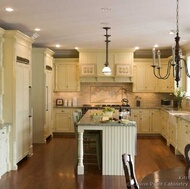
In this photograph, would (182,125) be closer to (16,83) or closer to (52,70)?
(16,83)

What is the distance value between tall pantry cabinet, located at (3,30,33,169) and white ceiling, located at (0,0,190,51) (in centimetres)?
→ 37

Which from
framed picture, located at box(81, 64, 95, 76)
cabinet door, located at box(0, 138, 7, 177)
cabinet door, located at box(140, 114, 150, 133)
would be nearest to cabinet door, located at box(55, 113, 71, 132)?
framed picture, located at box(81, 64, 95, 76)

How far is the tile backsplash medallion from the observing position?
988cm

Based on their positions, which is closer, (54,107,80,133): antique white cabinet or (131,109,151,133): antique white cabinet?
(131,109,151,133): antique white cabinet

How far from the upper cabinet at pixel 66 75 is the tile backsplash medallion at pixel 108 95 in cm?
34

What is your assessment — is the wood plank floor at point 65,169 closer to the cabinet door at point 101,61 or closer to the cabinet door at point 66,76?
the cabinet door at point 66,76

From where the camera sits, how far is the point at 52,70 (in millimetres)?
9180

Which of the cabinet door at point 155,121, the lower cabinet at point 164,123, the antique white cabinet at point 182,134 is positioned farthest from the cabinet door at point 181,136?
the cabinet door at point 155,121

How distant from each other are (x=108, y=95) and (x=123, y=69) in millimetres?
1146

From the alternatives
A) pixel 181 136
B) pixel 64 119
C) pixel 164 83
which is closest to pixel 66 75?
pixel 64 119

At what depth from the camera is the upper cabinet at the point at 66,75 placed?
9.63 metres

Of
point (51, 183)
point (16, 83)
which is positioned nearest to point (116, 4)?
point (16, 83)

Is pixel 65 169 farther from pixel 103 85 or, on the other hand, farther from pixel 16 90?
pixel 103 85

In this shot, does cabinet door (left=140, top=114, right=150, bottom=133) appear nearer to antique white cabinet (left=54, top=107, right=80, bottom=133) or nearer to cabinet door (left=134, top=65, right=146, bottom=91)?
cabinet door (left=134, top=65, right=146, bottom=91)
